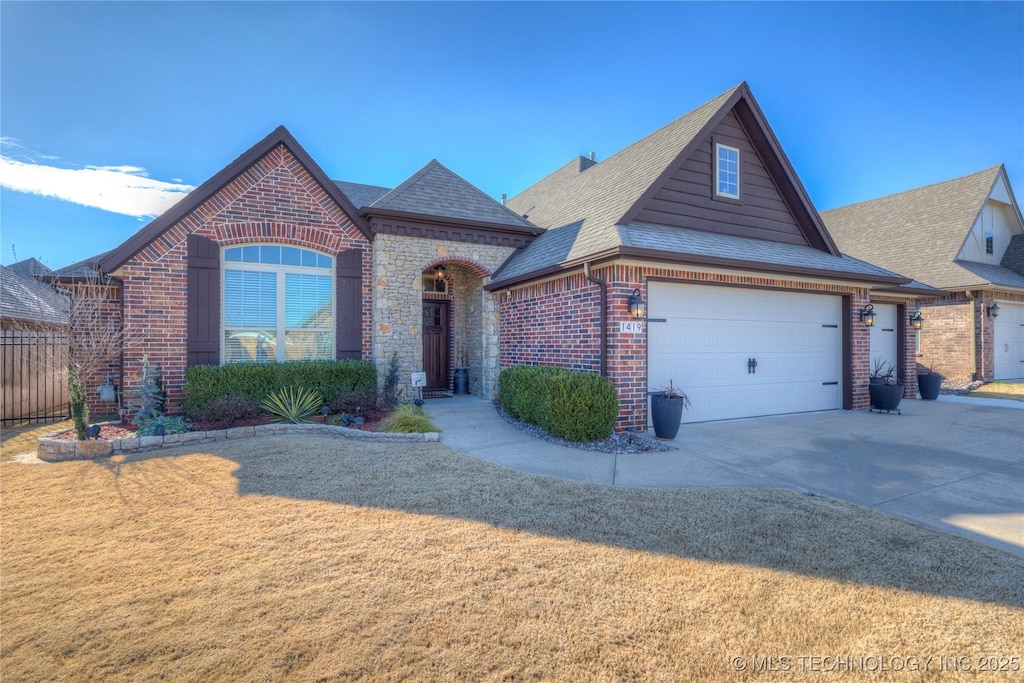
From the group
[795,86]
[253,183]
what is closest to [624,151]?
[795,86]

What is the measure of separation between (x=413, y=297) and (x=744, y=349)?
23.5 feet

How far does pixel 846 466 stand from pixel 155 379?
11.2 metres

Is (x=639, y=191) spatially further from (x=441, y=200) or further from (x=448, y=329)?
(x=448, y=329)

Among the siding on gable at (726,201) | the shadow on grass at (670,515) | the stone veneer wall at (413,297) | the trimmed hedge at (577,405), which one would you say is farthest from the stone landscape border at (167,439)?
the siding on gable at (726,201)

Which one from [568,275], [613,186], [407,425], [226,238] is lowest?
[407,425]

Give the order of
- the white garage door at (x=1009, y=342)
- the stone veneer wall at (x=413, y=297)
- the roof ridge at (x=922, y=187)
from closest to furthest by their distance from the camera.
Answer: the stone veneer wall at (x=413, y=297) → the white garage door at (x=1009, y=342) → the roof ridge at (x=922, y=187)

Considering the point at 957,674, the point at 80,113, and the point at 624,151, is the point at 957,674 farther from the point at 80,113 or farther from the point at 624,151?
the point at 80,113

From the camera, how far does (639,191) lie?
28.9 feet

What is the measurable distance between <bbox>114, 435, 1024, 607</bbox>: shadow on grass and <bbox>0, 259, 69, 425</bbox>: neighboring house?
5339 mm

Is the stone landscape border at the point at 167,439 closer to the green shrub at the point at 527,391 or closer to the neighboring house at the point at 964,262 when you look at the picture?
the green shrub at the point at 527,391

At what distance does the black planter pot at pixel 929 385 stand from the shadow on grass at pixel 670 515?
8.70 metres

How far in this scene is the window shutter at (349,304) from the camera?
9.73 metres

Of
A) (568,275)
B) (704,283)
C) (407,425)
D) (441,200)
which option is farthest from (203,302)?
(704,283)

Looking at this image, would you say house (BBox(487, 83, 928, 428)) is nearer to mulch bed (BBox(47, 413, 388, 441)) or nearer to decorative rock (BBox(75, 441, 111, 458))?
mulch bed (BBox(47, 413, 388, 441))
